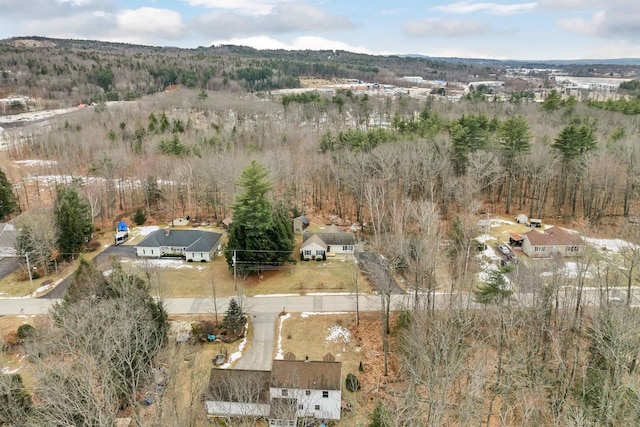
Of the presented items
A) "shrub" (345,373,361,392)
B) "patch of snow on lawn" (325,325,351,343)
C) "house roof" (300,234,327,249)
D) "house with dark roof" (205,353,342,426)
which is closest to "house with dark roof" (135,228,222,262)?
"house roof" (300,234,327,249)

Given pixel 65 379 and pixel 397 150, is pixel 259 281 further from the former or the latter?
pixel 397 150

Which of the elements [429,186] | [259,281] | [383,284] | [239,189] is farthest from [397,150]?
[383,284]

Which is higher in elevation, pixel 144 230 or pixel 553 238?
pixel 553 238

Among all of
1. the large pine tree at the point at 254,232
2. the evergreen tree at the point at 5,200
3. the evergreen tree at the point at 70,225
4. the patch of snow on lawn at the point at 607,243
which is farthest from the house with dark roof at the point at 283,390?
the evergreen tree at the point at 5,200

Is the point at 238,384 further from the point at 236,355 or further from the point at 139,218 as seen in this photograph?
the point at 139,218

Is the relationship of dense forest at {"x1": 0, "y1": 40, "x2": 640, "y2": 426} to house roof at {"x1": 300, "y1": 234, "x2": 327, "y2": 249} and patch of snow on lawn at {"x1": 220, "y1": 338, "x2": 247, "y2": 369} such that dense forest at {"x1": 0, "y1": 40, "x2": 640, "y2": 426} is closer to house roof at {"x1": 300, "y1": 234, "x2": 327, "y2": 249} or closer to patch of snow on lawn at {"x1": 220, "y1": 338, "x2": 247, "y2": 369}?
house roof at {"x1": 300, "y1": 234, "x2": 327, "y2": 249}

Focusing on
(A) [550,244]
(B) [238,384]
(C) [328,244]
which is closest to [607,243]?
(A) [550,244]

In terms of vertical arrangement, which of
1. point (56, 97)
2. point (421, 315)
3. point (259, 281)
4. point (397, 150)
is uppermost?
point (56, 97)
